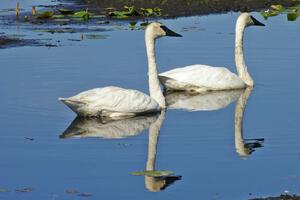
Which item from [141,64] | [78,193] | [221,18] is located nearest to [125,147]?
[78,193]

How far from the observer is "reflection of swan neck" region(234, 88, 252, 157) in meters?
13.2

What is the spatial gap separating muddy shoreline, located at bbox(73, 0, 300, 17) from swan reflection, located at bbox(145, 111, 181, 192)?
14.1m

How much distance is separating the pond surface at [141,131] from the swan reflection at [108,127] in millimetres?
63

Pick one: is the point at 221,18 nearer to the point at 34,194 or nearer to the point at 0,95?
the point at 0,95

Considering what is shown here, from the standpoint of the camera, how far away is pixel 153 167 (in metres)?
12.3

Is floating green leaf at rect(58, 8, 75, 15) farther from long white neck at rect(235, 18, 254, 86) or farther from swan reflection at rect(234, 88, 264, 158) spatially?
swan reflection at rect(234, 88, 264, 158)

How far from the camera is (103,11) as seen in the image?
29.1 metres

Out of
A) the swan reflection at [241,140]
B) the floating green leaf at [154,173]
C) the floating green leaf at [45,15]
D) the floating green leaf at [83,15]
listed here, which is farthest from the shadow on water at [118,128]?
the floating green leaf at [45,15]

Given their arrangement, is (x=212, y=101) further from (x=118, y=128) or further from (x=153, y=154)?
(x=153, y=154)

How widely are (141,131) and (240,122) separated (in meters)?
1.65

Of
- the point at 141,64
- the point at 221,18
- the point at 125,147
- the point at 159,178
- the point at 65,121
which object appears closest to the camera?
the point at 159,178

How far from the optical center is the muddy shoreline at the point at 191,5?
29250mm

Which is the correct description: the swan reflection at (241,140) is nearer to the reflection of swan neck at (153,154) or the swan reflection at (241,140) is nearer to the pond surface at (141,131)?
the pond surface at (141,131)

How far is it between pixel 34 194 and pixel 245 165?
2.86m
